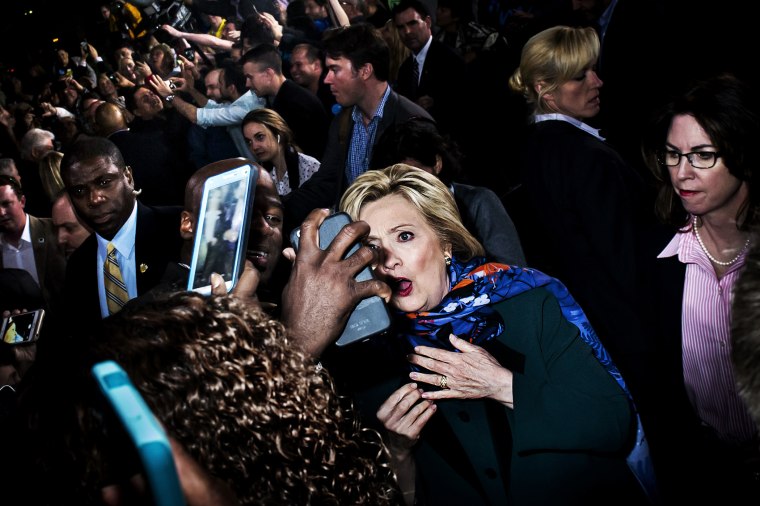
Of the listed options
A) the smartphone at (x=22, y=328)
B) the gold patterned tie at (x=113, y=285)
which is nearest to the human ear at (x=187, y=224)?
the gold patterned tie at (x=113, y=285)

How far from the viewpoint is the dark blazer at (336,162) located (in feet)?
13.7

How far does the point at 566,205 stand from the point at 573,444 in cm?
163

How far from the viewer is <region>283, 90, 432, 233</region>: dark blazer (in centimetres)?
417

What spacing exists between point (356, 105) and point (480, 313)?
2641mm

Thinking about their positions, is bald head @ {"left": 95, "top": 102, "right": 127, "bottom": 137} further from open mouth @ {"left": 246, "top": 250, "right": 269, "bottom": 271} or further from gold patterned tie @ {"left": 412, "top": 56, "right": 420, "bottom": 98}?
open mouth @ {"left": 246, "top": 250, "right": 269, "bottom": 271}

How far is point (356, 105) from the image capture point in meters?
4.41

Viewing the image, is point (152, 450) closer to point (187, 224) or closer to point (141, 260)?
point (187, 224)

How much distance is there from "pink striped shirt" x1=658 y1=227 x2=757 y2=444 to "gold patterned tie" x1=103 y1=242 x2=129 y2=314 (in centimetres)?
246

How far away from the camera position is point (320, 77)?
5969 millimetres

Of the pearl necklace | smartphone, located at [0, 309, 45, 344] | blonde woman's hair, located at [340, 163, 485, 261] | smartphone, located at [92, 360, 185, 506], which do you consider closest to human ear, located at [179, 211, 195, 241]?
smartphone, located at [0, 309, 45, 344]

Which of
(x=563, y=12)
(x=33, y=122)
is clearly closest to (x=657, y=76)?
(x=563, y=12)

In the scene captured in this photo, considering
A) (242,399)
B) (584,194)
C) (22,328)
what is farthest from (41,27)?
(242,399)

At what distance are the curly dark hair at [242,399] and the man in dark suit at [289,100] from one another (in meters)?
4.17

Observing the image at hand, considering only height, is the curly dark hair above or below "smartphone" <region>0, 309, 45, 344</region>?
above
